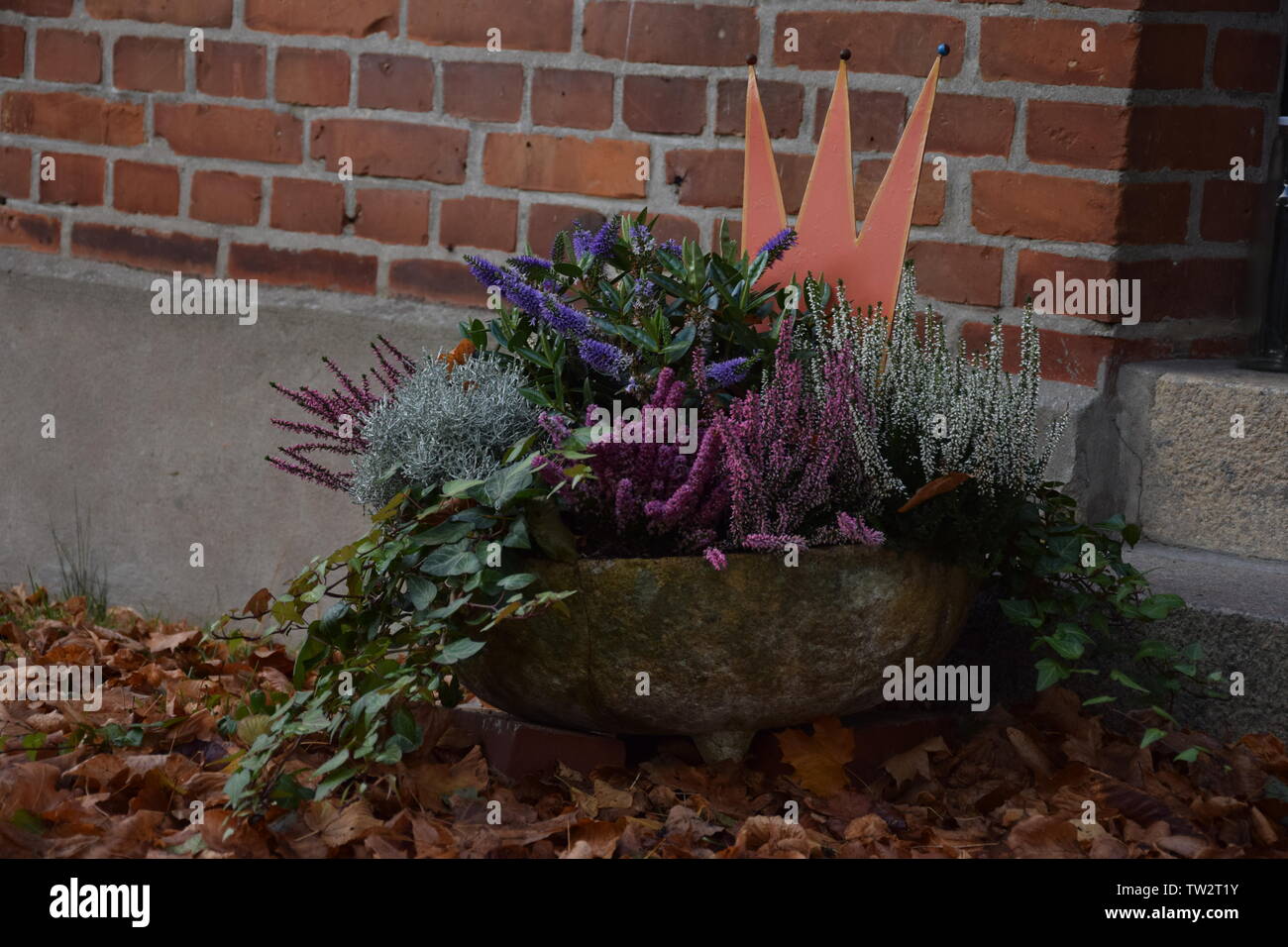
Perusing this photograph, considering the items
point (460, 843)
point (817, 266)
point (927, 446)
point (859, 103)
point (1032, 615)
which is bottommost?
point (460, 843)

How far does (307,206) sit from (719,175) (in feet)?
3.20

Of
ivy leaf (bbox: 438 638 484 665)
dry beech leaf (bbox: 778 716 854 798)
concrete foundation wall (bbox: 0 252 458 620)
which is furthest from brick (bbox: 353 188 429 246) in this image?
dry beech leaf (bbox: 778 716 854 798)

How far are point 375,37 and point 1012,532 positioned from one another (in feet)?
5.85

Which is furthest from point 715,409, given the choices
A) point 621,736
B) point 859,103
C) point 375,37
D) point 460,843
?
point 375,37

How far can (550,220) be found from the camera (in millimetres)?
3133

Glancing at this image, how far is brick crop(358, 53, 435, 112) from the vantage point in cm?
321

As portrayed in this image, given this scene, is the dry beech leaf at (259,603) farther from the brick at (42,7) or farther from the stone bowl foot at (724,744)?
the brick at (42,7)

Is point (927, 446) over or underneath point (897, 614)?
over

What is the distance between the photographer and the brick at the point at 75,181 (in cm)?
359

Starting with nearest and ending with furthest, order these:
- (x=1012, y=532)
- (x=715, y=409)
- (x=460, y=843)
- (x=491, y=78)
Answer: (x=460, y=843) → (x=715, y=409) → (x=1012, y=532) → (x=491, y=78)

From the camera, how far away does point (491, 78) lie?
3150 mm

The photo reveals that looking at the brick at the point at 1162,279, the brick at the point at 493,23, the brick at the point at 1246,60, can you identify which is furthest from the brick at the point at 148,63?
the brick at the point at 1246,60

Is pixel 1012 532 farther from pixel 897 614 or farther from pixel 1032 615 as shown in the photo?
pixel 897 614

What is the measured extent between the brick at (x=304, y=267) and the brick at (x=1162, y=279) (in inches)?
56.0
